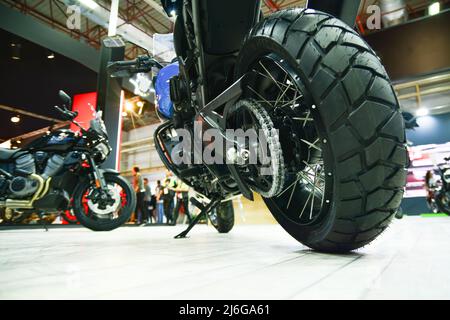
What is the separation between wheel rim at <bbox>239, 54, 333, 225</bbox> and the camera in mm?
958

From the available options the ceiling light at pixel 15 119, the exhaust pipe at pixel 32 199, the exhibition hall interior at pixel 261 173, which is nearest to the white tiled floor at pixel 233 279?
the exhibition hall interior at pixel 261 173

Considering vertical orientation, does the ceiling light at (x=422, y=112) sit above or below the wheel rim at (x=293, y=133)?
above

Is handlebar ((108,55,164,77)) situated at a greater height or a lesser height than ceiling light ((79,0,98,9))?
lesser

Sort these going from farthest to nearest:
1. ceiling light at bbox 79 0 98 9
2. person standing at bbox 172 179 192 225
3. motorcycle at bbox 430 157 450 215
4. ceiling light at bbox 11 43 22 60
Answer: ceiling light at bbox 79 0 98 9 < person standing at bbox 172 179 192 225 < ceiling light at bbox 11 43 22 60 < motorcycle at bbox 430 157 450 215

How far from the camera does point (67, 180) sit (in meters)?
3.12

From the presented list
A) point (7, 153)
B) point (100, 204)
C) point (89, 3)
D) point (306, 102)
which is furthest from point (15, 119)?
point (306, 102)

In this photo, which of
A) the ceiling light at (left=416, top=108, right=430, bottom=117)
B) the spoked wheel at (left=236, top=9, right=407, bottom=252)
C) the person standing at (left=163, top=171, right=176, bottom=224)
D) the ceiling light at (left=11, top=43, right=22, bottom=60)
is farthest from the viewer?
the ceiling light at (left=416, top=108, right=430, bottom=117)

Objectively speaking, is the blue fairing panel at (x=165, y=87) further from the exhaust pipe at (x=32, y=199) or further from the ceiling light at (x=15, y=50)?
the ceiling light at (x=15, y=50)

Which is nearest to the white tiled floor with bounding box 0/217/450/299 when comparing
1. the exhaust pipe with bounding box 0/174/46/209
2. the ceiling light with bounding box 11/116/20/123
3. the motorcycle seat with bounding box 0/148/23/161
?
the exhaust pipe with bounding box 0/174/46/209

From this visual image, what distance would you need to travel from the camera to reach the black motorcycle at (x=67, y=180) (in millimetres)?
2926

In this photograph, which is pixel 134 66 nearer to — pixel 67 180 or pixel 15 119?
pixel 67 180

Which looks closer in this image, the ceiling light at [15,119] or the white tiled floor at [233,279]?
the white tiled floor at [233,279]

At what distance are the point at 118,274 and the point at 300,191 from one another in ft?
2.63

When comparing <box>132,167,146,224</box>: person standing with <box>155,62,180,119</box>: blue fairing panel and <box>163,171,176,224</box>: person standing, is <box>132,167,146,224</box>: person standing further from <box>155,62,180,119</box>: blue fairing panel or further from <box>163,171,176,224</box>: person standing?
<box>155,62,180,119</box>: blue fairing panel
